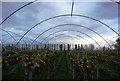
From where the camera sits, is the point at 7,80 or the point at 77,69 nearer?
the point at 7,80

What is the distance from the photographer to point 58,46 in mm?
47500

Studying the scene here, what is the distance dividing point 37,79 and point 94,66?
326 cm

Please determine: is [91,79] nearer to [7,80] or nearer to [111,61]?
[7,80]

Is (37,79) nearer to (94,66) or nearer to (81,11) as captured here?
(94,66)

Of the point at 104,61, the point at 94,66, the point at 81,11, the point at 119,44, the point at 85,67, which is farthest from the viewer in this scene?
the point at 119,44

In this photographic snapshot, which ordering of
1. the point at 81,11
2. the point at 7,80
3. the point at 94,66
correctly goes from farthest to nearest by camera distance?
the point at 81,11, the point at 94,66, the point at 7,80

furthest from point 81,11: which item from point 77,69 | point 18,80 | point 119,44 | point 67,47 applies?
point 67,47

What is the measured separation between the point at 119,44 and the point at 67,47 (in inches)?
605

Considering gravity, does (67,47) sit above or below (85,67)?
above

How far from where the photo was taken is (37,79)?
8.55 meters

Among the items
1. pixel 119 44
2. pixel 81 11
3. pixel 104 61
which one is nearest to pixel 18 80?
pixel 81 11

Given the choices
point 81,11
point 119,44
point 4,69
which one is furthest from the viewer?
point 119,44

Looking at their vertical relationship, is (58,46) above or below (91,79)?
above

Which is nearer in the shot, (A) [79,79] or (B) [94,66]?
(A) [79,79]
